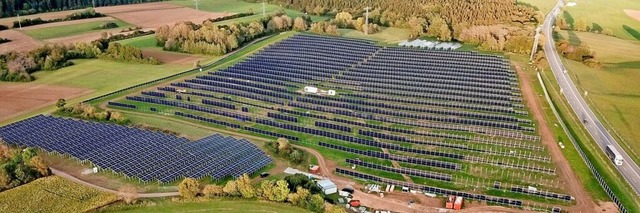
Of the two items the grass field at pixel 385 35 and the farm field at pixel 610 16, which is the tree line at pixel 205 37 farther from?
the farm field at pixel 610 16

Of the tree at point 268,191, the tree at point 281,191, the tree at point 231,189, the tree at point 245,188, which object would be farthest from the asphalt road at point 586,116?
the tree at point 231,189

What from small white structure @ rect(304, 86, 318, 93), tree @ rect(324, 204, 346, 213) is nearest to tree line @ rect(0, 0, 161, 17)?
small white structure @ rect(304, 86, 318, 93)

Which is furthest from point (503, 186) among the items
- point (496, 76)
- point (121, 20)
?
point (121, 20)

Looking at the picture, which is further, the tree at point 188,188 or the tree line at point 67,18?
the tree line at point 67,18

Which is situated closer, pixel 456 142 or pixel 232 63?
pixel 456 142

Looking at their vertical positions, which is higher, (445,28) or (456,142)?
(445,28)

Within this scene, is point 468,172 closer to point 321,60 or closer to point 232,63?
point 321,60
